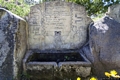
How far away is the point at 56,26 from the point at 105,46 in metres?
1.65

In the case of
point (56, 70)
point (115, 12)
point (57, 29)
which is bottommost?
point (56, 70)

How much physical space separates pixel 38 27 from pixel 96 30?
167 cm

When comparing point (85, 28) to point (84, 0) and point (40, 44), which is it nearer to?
point (40, 44)

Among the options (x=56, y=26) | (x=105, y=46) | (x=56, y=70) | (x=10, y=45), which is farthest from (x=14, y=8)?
(x=105, y=46)

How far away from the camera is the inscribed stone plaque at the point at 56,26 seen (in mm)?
5535

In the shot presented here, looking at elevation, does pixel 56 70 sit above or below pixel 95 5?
below

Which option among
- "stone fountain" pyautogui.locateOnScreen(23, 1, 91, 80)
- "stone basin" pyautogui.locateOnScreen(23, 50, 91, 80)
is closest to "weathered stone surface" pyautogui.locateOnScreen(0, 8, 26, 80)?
"stone basin" pyautogui.locateOnScreen(23, 50, 91, 80)

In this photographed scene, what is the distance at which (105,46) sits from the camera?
14.8 feet

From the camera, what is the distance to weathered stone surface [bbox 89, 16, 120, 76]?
14.3ft

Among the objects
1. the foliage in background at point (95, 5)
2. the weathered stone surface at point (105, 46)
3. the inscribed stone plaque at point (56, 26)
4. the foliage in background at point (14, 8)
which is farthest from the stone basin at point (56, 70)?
the foliage in background at point (95, 5)

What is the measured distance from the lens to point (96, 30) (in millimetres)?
4789

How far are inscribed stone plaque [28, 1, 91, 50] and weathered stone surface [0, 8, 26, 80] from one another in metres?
0.77

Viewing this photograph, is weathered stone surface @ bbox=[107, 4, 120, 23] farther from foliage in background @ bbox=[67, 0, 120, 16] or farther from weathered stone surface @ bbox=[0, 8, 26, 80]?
foliage in background @ bbox=[67, 0, 120, 16]

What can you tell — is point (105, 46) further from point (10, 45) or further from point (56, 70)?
point (10, 45)
